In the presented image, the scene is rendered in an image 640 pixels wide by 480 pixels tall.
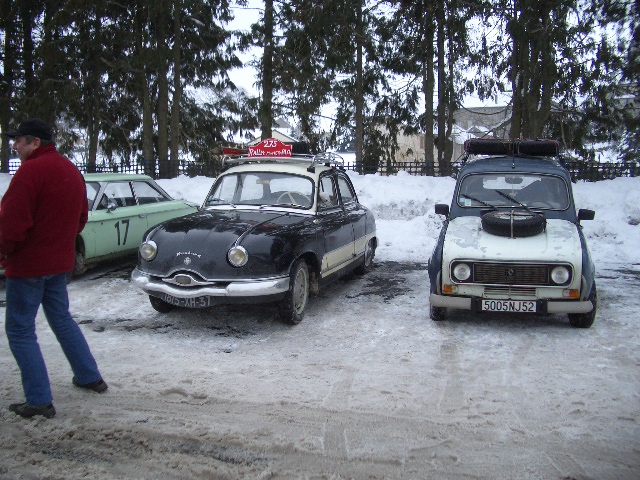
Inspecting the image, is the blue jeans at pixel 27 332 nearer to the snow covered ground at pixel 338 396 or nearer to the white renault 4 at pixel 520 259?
the snow covered ground at pixel 338 396

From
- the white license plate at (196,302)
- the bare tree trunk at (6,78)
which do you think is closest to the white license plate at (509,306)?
the white license plate at (196,302)

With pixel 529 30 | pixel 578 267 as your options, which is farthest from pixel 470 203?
pixel 529 30

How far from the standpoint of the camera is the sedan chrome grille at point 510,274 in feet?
21.0

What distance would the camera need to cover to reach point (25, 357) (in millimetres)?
4195

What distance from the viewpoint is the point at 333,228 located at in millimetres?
7863

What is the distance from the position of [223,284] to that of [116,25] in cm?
1815

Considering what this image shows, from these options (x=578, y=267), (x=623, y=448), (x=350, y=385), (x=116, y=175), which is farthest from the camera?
(x=116, y=175)

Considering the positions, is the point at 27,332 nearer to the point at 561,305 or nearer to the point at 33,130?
the point at 33,130

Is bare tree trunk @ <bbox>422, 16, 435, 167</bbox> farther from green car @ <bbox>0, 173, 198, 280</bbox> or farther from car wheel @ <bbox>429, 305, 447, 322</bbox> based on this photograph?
car wheel @ <bbox>429, 305, 447, 322</bbox>

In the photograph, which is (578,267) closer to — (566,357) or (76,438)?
(566,357)

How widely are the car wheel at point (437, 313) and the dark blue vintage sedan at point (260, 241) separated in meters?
1.39

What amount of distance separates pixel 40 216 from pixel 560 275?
492 cm

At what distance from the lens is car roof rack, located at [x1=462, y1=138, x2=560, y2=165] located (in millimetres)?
8867


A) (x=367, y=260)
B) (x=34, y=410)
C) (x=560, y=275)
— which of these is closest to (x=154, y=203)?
(x=367, y=260)
